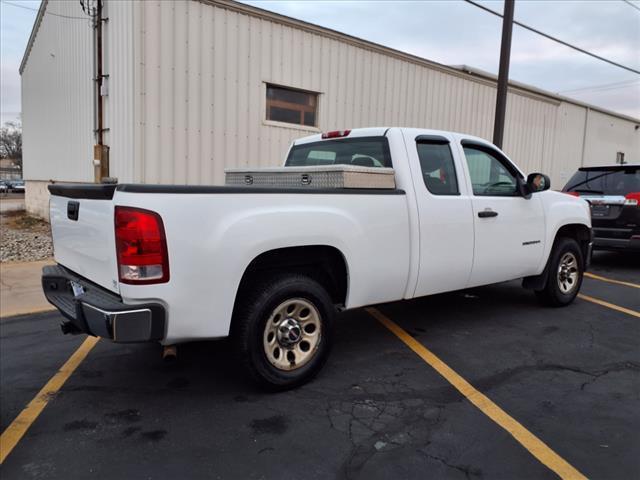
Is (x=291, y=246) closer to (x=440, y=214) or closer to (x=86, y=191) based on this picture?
(x=86, y=191)

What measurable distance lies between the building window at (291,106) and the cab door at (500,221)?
6391 mm

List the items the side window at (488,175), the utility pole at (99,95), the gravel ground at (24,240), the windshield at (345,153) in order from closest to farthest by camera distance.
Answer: the windshield at (345,153)
the side window at (488,175)
the gravel ground at (24,240)
the utility pole at (99,95)

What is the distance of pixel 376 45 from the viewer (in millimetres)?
11719

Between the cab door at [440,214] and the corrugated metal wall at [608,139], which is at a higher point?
the corrugated metal wall at [608,139]

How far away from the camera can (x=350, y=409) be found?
3.28 m

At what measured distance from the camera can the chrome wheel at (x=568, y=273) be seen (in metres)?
5.72

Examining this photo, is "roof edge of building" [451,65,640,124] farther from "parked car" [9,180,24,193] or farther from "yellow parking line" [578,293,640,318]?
"parked car" [9,180,24,193]

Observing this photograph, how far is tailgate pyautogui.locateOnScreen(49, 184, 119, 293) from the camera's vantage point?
2904 mm

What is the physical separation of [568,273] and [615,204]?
3.18 metres

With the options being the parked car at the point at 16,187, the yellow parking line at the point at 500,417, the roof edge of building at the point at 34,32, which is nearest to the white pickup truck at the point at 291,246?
the yellow parking line at the point at 500,417

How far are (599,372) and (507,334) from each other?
99 cm

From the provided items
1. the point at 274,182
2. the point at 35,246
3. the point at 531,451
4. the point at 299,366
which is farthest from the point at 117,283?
the point at 35,246

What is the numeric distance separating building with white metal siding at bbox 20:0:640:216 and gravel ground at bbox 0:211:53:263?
1232mm

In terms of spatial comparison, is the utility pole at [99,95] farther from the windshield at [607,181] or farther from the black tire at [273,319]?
the windshield at [607,181]
